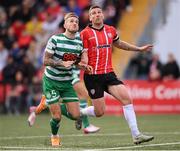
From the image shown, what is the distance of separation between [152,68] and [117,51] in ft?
5.07

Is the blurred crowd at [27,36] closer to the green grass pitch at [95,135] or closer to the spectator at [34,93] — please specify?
the spectator at [34,93]

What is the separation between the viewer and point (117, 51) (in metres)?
25.0

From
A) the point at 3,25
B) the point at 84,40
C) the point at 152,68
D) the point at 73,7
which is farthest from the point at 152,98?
the point at 84,40

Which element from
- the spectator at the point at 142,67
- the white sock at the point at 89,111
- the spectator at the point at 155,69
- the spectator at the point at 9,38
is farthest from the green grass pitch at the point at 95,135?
the spectator at the point at 9,38

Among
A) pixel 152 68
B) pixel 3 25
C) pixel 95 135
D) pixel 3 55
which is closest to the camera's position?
A: pixel 95 135

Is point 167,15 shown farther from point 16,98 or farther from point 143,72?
point 16,98

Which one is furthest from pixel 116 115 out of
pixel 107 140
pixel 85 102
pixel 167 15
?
pixel 107 140

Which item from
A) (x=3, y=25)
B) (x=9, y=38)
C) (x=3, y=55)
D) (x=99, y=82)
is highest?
(x=3, y=25)

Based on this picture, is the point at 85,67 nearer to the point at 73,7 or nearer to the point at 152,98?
the point at 152,98

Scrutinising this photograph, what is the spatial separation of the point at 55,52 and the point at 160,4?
40.7 ft

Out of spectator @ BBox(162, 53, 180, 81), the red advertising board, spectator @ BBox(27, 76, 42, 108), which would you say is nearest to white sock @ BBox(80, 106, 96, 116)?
the red advertising board

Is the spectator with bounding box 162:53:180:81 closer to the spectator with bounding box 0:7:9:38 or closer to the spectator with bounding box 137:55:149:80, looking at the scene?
the spectator with bounding box 137:55:149:80

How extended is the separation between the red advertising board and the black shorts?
1045 cm

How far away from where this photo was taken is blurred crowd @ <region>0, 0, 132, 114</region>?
81.3 ft
